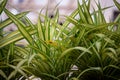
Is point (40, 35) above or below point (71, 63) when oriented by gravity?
above

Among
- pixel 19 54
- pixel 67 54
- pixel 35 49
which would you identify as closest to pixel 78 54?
pixel 67 54

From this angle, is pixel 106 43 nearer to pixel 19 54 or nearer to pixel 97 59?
pixel 97 59

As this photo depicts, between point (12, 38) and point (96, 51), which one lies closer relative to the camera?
point (96, 51)

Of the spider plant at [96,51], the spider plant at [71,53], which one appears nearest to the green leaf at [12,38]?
the spider plant at [71,53]

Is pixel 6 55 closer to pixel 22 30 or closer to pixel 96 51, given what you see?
pixel 22 30

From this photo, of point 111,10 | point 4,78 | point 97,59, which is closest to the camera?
point 97,59

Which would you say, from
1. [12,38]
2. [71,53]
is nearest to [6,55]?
[12,38]

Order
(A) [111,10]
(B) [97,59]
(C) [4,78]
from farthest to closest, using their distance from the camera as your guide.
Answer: (A) [111,10] → (C) [4,78] → (B) [97,59]

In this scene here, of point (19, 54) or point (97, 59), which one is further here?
point (19, 54)

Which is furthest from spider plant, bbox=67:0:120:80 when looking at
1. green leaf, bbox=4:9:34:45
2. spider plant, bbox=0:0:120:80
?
green leaf, bbox=4:9:34:45

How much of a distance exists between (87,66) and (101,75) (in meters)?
0.05

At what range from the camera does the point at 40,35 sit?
→ 974mm

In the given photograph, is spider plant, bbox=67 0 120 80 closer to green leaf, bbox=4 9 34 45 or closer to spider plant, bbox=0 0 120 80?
spider plant, bbox=0 0 120 80

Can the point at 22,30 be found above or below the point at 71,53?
above
